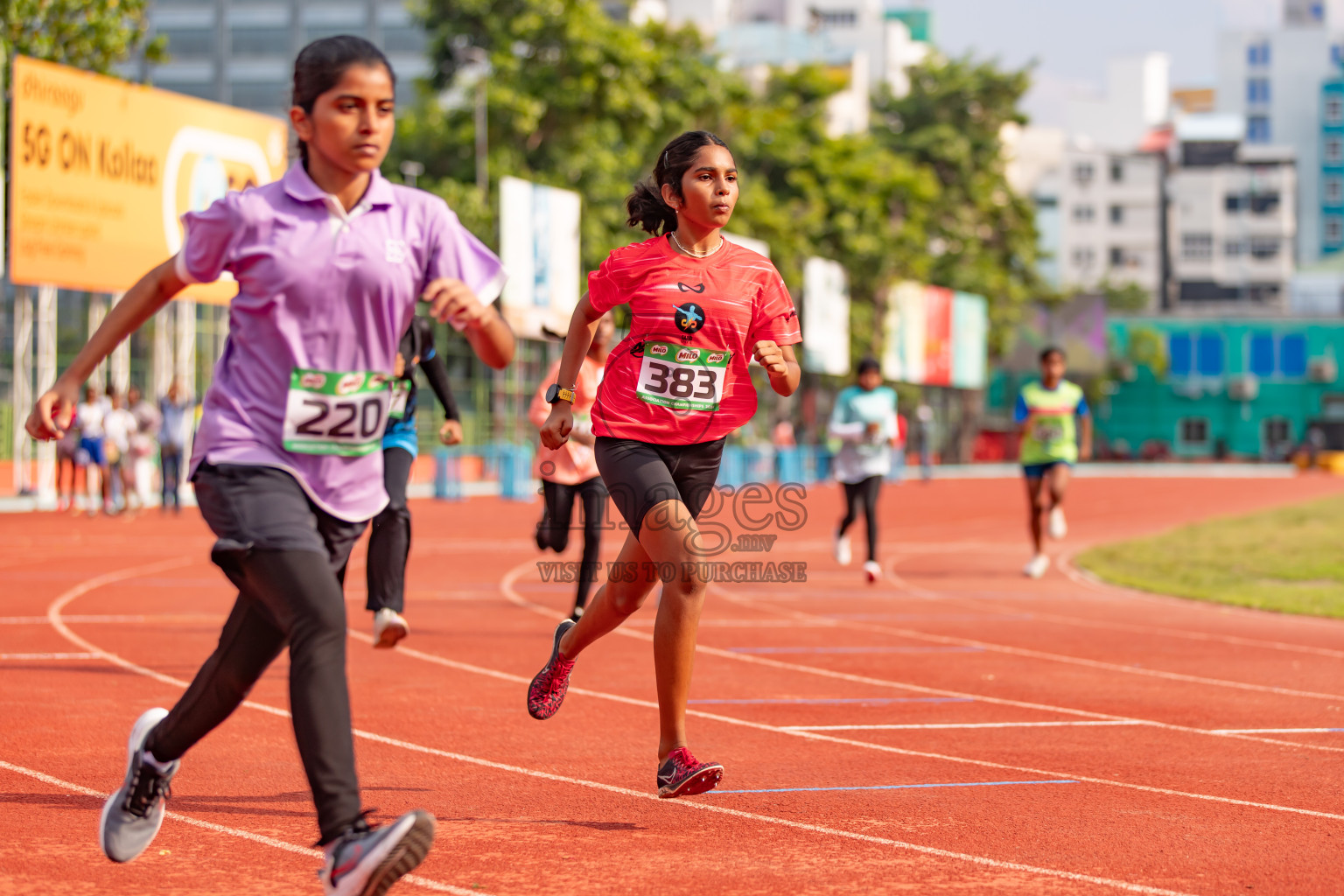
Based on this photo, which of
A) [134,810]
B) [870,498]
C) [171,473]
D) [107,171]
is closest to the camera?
[134,810]

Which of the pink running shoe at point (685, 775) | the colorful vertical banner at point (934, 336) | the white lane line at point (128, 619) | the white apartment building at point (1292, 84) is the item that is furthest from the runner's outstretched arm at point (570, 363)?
the white apartment building at point (1292, 84)

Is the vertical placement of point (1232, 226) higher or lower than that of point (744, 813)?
higher

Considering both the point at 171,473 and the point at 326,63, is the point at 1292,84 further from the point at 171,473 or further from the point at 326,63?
the point at 326,63

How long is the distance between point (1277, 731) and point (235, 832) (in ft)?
14.7

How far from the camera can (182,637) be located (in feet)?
32.8

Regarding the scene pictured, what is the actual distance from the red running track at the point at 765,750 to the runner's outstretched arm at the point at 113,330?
1.29 meters

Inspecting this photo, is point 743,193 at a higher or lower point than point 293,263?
higher

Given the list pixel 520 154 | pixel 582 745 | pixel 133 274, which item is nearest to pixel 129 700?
pixel 582 745

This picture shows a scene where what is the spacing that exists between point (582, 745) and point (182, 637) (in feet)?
14.3

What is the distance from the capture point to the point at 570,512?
10.0 metres

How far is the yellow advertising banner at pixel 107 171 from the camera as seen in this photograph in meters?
23.5

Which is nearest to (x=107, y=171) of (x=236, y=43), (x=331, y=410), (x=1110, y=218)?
(x=331, y=410)

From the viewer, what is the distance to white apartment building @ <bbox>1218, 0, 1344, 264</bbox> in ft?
366

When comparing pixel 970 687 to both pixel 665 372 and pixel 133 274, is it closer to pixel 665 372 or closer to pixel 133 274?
pixel 665 372
